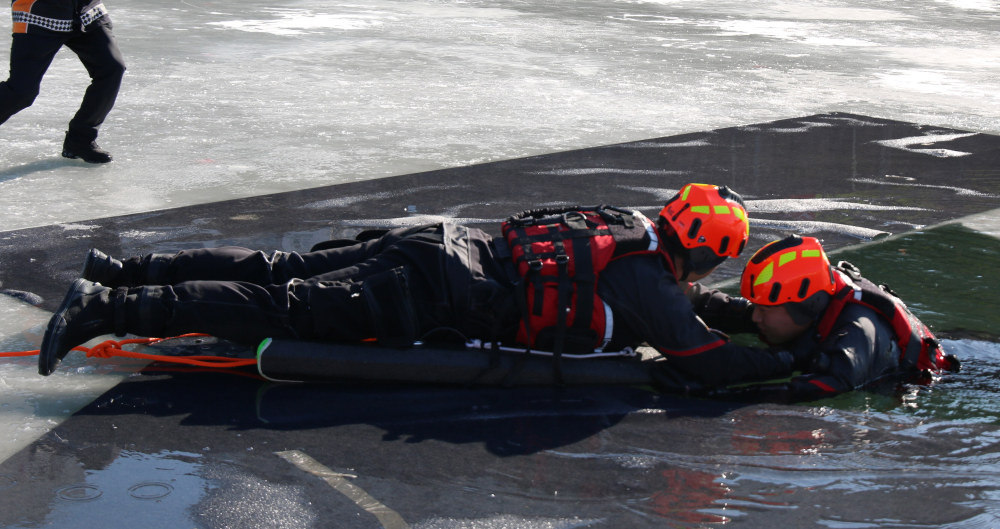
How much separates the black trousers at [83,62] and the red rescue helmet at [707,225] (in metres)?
4.51

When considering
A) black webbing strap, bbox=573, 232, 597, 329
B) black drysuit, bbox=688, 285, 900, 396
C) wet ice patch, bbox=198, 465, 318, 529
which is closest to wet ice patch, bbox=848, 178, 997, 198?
black drysuit, bbox=688, 285, 900, 396

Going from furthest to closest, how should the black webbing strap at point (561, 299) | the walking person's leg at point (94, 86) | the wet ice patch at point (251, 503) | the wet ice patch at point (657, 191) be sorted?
the walking person's leg at point (94, 86) → the wet ice patch at point (657, 191) → the black webbing strap at point (561, 299) → the wet ice patch at point (251, 503)

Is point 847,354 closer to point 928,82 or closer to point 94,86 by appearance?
point 94,86

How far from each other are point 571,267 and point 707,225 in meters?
0.54

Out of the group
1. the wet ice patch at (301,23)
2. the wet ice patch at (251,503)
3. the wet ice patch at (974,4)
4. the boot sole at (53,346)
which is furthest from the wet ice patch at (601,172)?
the wet ice patch at (974,4)

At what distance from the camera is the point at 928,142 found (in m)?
7.68

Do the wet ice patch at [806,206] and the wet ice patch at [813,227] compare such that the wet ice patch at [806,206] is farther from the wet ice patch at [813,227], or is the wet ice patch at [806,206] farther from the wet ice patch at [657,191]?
the wet ice patch at [657,191]

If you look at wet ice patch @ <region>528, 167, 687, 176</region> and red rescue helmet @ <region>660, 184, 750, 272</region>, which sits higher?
red rescue helmet @ <region>660, 184, 750, 272</region>

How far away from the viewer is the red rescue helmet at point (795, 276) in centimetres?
335

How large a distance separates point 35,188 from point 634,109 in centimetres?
534

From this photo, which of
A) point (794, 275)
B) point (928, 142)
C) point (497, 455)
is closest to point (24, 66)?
point (497, 455)

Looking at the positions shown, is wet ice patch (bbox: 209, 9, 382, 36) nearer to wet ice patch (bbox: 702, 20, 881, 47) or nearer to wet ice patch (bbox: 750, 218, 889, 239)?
wet ice patch (bbox: 702, 20, 881, 47)

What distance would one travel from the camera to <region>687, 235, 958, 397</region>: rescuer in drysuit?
3.29 metres

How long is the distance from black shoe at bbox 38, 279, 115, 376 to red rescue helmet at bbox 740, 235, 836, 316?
2411mm
